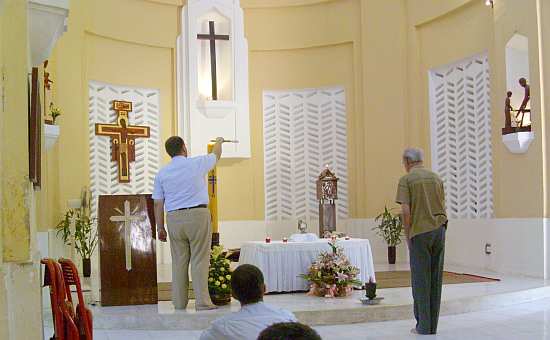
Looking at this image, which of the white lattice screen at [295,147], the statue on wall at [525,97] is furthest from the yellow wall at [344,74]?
the statue on wall at [525,97]

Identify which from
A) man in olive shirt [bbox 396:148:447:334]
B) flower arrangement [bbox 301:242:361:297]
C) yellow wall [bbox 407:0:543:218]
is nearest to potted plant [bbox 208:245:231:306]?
flower arrangement [bbox 301:242:361:297]

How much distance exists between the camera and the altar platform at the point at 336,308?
249 inches

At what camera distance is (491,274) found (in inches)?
374

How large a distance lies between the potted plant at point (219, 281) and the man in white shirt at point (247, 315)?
381 centimetres

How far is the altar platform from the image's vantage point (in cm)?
634

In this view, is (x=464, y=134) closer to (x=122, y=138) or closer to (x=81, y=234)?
(x=122, y=138)

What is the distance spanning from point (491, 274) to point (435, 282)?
13.2 ft

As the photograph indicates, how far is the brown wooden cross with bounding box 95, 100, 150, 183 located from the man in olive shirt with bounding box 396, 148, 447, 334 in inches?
256

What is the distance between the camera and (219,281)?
22.5 feet

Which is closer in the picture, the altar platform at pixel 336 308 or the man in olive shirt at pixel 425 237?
the man in olive shirt at pixel 425 237

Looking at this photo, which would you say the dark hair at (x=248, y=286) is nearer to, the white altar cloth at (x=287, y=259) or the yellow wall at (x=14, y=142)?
the yellow wall at (x=14, y=142)

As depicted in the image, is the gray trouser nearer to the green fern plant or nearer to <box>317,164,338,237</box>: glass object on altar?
<box>317,164,338,237</box>: glass object on altar

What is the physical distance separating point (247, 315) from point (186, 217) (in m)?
3.58

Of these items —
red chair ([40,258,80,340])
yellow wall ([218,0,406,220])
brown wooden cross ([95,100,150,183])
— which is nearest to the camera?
red chair ([40,258,80,340])
